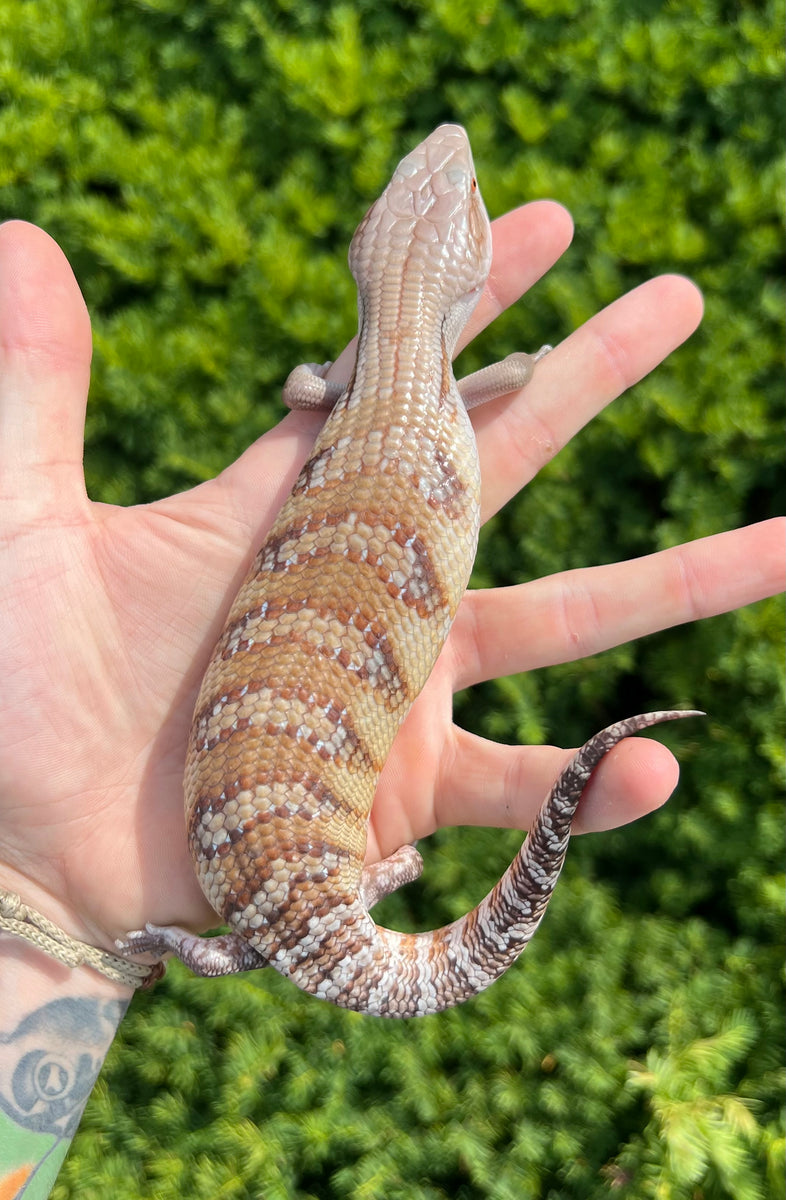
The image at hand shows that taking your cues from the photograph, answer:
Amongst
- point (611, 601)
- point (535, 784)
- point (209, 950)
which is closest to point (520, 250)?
point (611, 601)

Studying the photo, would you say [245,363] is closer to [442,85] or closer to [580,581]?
[442,85]

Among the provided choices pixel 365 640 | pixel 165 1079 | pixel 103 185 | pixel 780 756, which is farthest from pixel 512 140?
pixel 165 1079

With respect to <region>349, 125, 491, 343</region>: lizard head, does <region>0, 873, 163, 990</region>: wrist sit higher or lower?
lower

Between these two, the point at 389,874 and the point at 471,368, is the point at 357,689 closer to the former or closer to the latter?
the point at 389,874

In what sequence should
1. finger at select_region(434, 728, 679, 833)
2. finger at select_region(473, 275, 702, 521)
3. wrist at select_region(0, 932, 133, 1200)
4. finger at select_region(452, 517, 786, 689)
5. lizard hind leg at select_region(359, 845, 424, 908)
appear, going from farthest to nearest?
finger at select_region(473, 275, 702, 521) → finger at select_region(452, 517, 786, 689) → lizard hind leg at select_region(359, 845, 424, 908) → wrist at select_region(0, 932, 133, 1200) → finger at select_region(434, 728, 679, 833)

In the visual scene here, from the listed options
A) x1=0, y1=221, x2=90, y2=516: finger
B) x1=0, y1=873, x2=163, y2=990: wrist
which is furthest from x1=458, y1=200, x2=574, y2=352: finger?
x1=0, y1=873, x2=163, y2=990: wrist

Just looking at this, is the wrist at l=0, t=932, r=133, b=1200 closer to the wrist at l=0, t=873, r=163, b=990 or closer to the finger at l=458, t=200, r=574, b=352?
the wrist at l=0, t=873, r=163, b=990

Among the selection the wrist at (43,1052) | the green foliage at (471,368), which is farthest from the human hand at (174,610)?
the green foliage at (471,368)

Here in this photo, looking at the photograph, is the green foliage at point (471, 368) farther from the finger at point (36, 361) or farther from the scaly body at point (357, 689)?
the finger at point (36, 361)
